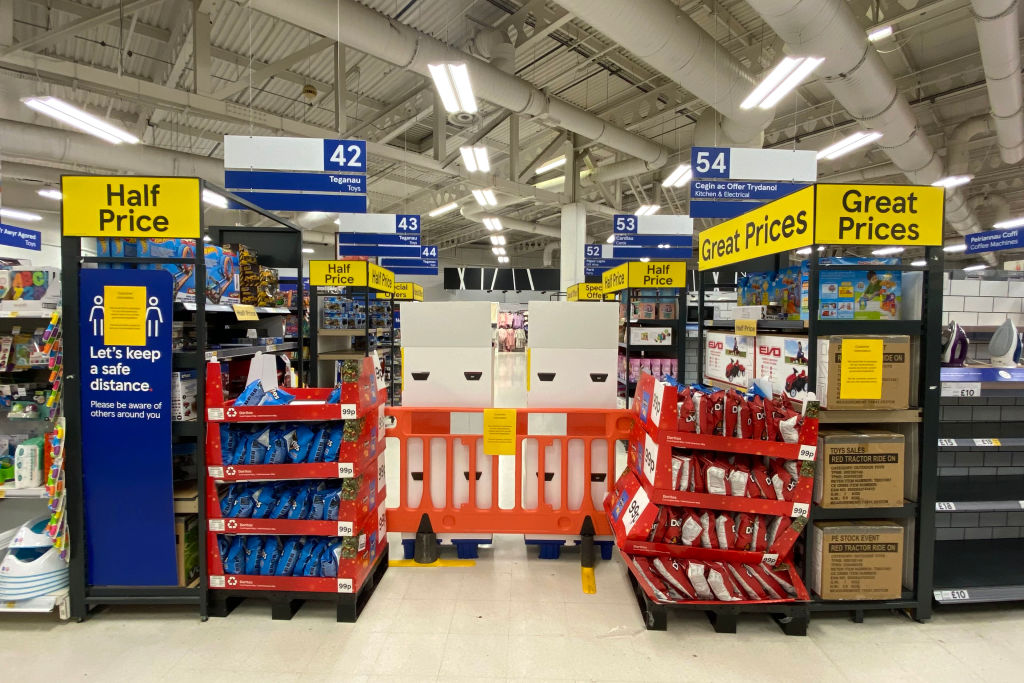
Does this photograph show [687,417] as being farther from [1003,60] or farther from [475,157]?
[1003,60]

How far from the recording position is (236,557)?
8.46 feet

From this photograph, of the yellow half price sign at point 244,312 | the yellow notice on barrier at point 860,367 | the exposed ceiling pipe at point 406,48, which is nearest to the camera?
the yellow notice on barrier at point 860,367

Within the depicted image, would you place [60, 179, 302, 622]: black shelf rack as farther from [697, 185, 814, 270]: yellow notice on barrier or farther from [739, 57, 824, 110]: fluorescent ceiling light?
[739, 57, 824, 110]: fluorescent ceiling light

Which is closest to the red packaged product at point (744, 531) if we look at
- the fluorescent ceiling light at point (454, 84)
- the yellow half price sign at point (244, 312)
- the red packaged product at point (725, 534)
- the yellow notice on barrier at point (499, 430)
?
the red packaged product at point (725, 534)

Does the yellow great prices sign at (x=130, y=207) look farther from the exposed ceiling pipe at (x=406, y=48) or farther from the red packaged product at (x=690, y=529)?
the exposed ceiling pipe at (x=406, y=48)

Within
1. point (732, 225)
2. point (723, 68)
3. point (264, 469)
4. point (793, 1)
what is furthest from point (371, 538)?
point (723, 68)

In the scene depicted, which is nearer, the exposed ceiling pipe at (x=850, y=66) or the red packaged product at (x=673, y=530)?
the red packaged product at (x=673, y=530)

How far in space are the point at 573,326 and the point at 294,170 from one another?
382 cm

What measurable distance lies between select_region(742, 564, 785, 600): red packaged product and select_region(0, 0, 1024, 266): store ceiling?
5534mm

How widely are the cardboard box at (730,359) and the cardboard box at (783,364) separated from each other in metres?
0.08

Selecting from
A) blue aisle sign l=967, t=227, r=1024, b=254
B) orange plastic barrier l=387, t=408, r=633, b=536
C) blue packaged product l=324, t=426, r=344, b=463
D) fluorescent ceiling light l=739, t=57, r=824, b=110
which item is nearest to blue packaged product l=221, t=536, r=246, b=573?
blue packaged product l=324, t=426, r=344, b=463

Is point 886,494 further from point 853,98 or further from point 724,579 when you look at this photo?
point 853,98

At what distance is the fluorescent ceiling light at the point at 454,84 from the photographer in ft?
13.2

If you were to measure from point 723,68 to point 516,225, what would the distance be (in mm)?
11254
